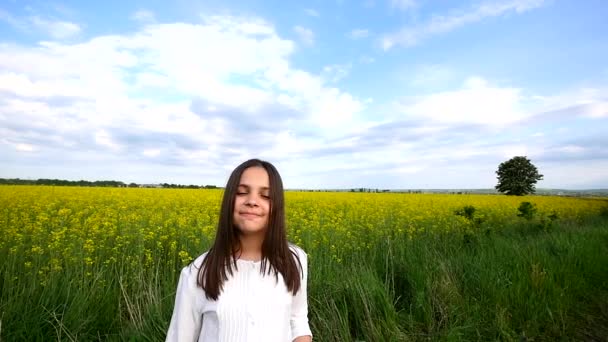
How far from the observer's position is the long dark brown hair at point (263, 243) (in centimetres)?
161

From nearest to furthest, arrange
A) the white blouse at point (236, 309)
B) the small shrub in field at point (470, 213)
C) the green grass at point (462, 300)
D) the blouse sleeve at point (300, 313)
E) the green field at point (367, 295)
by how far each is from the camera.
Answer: the white blouse at point (236, 309) < the blouse sleeve at point (300, 313) < the green field at point (367, 295) < the green grass at point (462, 300) < the small shrub in field at point (470, 213)

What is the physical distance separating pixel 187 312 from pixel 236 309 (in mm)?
211

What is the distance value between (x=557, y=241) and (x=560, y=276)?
1.98 m

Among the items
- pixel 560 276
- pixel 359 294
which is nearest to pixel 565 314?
pixel 560 276

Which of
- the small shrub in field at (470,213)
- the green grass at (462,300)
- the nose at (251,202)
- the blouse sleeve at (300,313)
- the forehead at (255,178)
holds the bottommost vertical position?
the green grass at (462,300)

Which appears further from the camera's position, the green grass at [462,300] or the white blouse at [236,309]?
the green grass at [462,300]

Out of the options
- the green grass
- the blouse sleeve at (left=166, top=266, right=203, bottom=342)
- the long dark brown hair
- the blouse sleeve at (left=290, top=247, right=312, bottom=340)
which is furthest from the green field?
the long dark brown hair

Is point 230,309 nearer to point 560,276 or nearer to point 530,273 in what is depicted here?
point 530,273

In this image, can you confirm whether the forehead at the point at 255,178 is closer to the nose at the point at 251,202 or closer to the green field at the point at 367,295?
the nose at the point at 251,202

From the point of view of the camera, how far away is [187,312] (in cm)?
160

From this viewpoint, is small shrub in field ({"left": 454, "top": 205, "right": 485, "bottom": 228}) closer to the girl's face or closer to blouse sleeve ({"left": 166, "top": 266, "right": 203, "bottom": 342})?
the girl's face

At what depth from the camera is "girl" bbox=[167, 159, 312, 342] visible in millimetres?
1567

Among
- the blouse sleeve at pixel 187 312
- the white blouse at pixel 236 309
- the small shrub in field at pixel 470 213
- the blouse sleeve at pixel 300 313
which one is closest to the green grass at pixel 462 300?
the blouse sleeve at pixel 300 313

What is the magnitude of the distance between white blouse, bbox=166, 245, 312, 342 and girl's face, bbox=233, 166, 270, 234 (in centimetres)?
16
